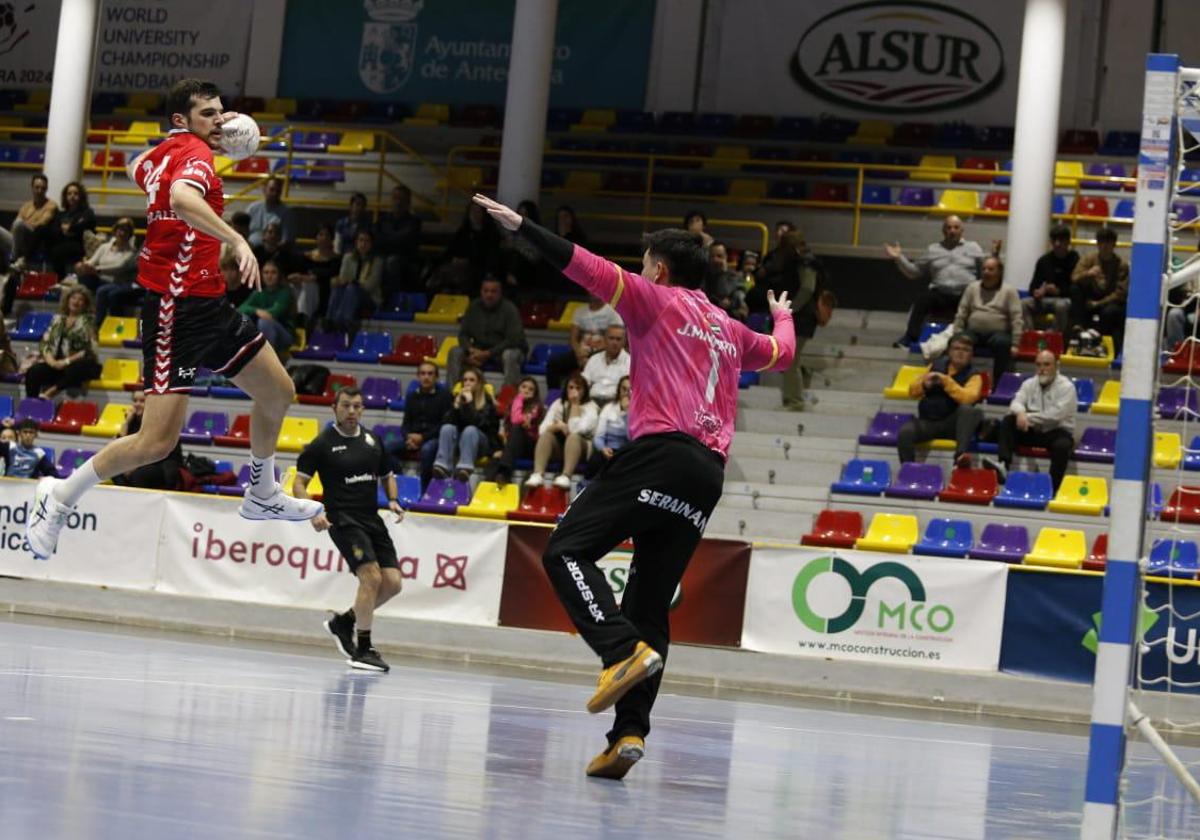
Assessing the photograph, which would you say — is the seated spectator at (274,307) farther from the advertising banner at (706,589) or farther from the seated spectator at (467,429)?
the advertising banner at (706,589)

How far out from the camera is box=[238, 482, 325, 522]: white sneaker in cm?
870

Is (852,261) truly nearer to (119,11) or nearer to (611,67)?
(611,67)

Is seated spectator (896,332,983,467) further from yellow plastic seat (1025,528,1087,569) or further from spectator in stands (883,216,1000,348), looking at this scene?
spectator in stands (883,216,1000,348)

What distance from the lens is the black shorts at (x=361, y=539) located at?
1287 centimetres

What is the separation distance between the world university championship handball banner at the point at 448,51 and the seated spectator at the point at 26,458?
12.4m

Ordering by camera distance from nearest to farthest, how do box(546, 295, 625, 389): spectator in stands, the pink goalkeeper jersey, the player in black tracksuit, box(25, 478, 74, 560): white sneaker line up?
the pink goalkeeper jersey < box(25, 478, 74, 560): white sneaker < the player in black tracksuit < box(546, 295, 625, 389): spectator in stands

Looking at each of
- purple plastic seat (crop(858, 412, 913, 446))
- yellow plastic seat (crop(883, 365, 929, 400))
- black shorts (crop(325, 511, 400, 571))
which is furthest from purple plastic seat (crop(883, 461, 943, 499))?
black shorts (crop(325, 511, 400, 571))

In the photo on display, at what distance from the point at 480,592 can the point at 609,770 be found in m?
9.19

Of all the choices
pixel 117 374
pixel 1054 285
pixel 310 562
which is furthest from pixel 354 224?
pixel 1054 285

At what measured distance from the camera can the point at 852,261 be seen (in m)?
22.7

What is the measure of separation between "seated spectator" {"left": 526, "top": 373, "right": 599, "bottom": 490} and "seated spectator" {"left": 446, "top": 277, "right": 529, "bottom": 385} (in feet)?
6.37

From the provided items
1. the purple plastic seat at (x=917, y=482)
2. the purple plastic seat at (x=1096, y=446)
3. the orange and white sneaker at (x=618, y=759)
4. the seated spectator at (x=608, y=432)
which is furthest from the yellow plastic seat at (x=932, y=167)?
the orange and white sneaker at (x=618, y=759)

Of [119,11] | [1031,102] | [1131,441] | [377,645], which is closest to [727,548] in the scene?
[377,645]

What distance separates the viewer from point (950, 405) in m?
17.0
